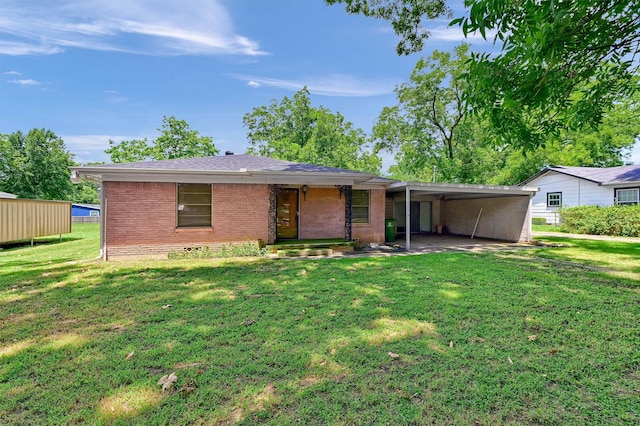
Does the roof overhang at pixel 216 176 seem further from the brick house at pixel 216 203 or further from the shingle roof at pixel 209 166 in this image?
the shingle roof at pixel 209 166

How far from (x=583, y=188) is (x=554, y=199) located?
2224 mm

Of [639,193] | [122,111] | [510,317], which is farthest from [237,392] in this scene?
[122,111]

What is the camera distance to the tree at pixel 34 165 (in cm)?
3178

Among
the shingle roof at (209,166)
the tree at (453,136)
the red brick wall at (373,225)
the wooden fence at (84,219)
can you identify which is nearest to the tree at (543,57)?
the shingle roof at (209,166)

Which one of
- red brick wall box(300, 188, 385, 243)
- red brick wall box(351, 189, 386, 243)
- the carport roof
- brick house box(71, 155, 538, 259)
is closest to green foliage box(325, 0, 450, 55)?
brick house box(71, 155, 538, 259)

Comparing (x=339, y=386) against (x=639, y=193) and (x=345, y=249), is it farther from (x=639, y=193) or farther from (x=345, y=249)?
(x=639, y=193)

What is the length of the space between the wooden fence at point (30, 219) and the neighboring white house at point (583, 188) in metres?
28.5

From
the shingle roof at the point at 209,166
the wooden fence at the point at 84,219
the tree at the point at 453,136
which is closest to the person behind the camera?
the shingle roof at the point at 209,166

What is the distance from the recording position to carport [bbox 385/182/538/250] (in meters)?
11.6

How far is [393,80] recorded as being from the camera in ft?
74.7

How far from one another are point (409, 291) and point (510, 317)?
1610 millimetres

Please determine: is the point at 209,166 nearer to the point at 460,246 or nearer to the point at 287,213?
the point at 287,213

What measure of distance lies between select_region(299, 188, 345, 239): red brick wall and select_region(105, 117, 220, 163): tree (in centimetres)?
2624

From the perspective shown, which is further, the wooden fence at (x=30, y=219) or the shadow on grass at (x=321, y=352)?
the wooden fence at (x=30, y=219)
